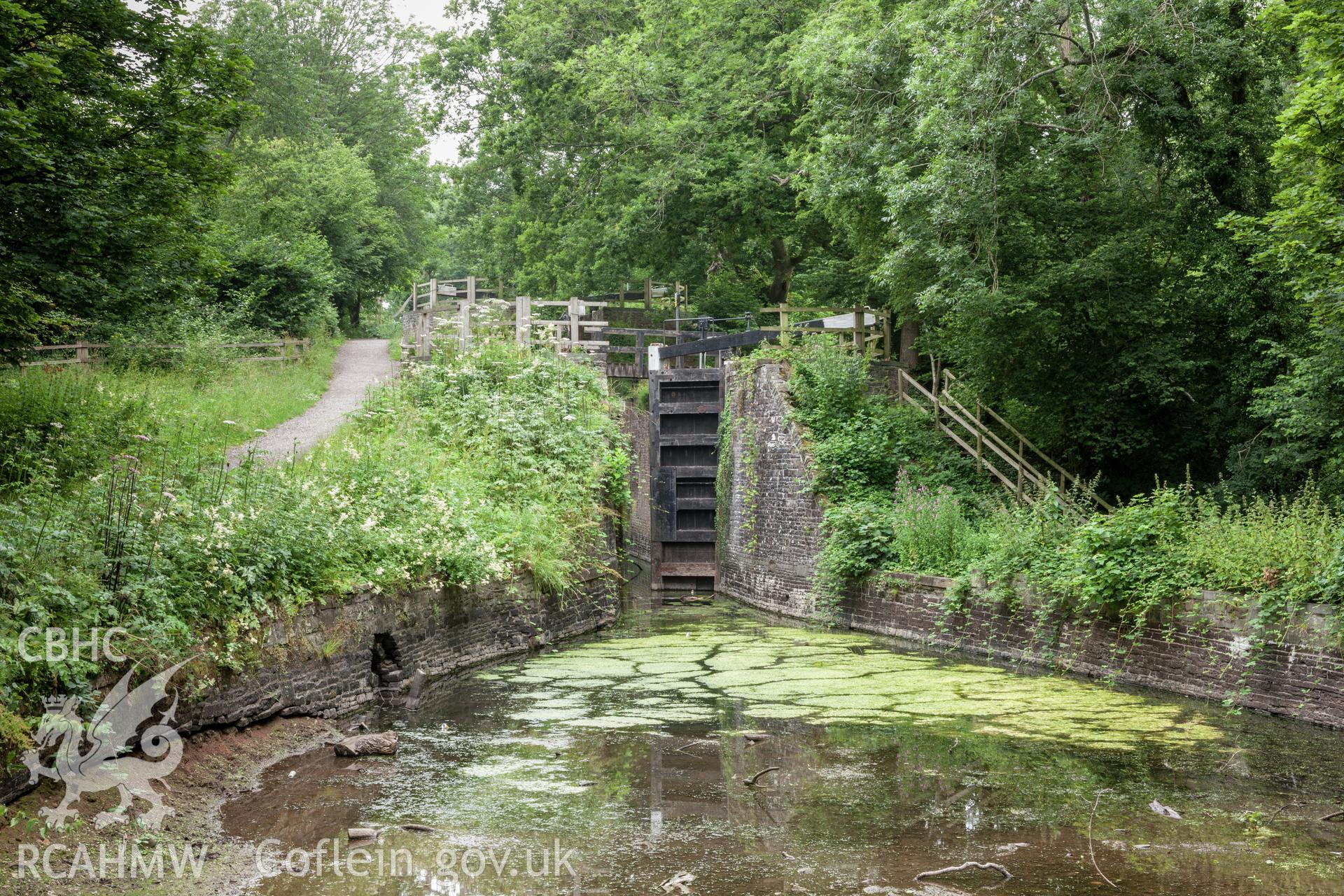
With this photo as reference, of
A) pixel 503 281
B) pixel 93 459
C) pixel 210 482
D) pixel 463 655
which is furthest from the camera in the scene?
pixel 503 281

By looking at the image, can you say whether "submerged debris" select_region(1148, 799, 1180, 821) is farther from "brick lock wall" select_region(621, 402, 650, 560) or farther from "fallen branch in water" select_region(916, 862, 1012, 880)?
"brick lock wall" select_region(621, 402, 650, 560)

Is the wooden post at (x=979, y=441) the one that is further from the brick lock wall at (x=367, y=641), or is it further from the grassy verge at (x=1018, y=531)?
the brick lock wall at (x=367, y=641)

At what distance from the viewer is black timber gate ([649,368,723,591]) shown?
794 inches

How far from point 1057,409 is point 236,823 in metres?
12.0

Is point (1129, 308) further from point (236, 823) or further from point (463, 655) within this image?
point (236, 823)

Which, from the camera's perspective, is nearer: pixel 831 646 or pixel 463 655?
pixel 463 655

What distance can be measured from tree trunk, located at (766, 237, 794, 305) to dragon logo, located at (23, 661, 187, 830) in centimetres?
1860

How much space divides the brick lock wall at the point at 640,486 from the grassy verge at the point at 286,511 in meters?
5.86

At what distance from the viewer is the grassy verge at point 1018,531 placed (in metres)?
9.04

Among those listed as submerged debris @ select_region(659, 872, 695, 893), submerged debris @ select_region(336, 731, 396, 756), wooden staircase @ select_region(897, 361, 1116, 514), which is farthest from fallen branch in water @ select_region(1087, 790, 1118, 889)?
wooden staircase @ select_region(897, 361, 1116, 514)

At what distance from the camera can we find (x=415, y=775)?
6.98 m

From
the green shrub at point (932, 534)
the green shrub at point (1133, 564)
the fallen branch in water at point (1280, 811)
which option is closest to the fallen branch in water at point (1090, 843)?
the fallen branch in water at point (1280, 811)

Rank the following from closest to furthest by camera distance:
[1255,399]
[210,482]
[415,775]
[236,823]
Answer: [236,823] < [415,775] < [210,482] < [1255,399]

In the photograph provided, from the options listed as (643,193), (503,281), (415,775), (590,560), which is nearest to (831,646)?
(590,560)
